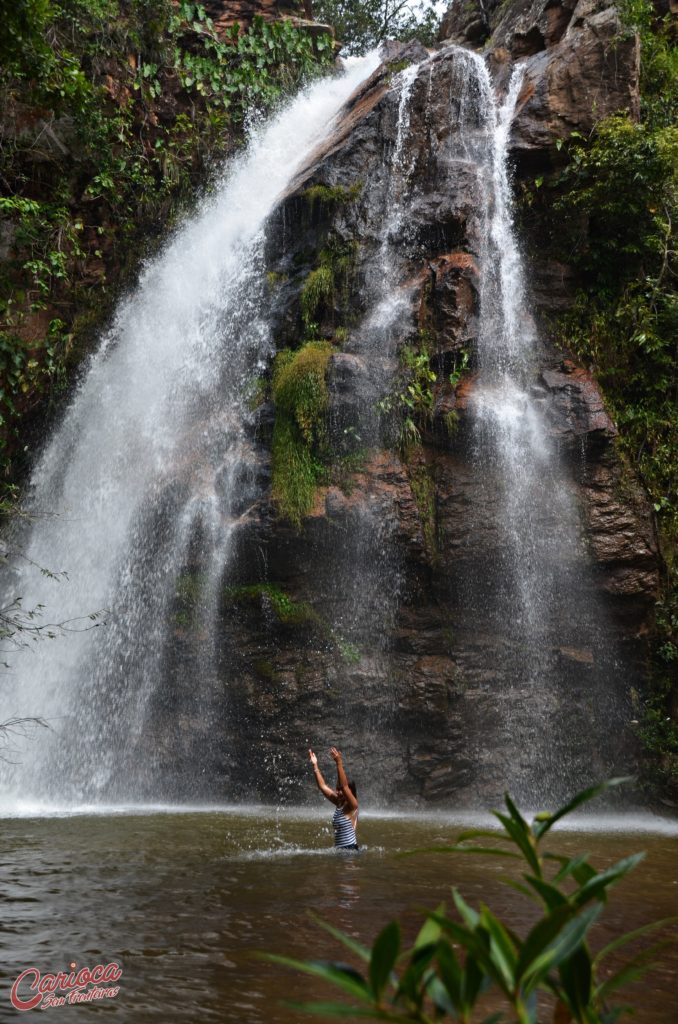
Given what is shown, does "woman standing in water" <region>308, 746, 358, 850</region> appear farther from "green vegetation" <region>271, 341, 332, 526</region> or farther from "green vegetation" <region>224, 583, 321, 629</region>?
"green vegetation" <region>271, 341, 332, 526</region>

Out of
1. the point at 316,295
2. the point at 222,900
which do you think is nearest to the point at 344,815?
the point at 222,900

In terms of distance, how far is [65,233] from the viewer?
46.0 feet

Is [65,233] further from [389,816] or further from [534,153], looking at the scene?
[389,816]

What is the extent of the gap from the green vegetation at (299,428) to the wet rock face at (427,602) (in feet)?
0.59

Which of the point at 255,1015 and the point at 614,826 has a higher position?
the point at 614,826

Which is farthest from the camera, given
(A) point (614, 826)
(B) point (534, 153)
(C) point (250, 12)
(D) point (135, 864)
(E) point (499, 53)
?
(C) point (250, 12)

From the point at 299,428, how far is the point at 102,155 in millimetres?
7359

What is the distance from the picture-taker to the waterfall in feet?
35.3

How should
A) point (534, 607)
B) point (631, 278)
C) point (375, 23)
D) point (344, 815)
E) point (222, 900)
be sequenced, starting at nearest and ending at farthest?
point (222, 900) → point (344, 815) → point (534, 607) → point (631, 278) → point (375, 23)

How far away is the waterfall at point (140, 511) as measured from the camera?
10.8 m

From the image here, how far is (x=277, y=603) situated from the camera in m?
10.9

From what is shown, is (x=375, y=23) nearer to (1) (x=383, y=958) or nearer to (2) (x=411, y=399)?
(2) (x=411, y=399)

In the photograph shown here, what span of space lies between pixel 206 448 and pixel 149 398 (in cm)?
190

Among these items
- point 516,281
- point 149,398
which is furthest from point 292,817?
point 516,281
